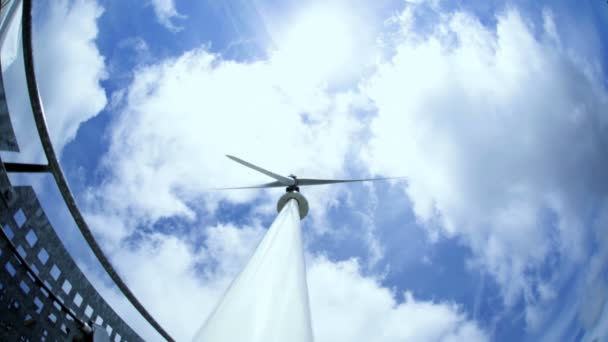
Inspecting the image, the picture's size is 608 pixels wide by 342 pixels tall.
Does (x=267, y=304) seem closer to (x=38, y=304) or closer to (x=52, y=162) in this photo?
(x=52, y=162)

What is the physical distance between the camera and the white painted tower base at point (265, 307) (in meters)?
6.96

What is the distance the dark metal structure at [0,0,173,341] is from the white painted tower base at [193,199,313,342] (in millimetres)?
13911

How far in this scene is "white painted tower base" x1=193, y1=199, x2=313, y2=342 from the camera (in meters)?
6.96

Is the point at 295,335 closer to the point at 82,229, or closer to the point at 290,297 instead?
the point at 290,297

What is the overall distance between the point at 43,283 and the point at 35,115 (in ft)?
32.9

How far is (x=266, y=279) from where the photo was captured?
9508 millimetres

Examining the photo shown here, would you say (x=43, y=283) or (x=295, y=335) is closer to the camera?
(x=295, y=335)

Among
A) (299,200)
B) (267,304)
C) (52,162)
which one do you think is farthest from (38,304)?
(267,304)

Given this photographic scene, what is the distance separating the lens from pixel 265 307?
25.6ft

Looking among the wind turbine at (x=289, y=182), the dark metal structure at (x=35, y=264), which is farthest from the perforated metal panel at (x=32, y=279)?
the wind turbine at (x=289, y=182)

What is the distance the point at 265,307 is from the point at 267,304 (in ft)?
0.53

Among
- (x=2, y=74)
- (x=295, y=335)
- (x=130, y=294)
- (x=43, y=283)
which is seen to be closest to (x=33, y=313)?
(x=43, y=283)

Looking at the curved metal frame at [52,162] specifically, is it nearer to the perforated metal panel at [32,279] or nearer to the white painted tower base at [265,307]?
the perforated metal panel at [32,279]

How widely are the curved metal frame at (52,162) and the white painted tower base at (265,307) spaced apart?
13453mm
